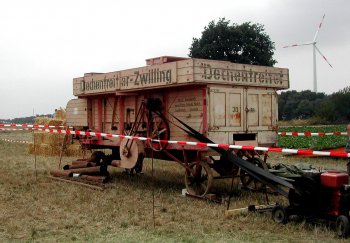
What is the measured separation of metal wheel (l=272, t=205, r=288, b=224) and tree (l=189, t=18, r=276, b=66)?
31.8 metres

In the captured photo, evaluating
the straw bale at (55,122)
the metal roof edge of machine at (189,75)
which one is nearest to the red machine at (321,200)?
the metal roof edge of machine at (189,75)

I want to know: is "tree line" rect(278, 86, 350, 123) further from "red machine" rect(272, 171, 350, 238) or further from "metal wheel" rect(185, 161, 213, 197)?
"red machine" rect(272, 171, 350, 238)

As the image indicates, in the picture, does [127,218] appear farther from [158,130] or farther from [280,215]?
[158,130]

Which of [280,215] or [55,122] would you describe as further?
[55,122]

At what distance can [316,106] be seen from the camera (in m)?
62.7

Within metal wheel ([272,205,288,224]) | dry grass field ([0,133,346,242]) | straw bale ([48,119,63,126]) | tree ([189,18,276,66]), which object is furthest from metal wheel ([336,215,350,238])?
tree ([189,18,276,66])

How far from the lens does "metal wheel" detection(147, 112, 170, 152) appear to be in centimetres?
983

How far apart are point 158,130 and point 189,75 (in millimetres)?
1877

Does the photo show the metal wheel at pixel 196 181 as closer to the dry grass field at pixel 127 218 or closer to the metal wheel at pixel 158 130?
the dry grass field at pixel 127 218

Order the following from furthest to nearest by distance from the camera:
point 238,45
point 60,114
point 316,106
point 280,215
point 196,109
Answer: point 316,106 → point 238,45 → point 60,114 → point 196,109 → point 280,215

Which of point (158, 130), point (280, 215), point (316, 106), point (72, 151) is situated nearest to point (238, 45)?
point (72, 151)

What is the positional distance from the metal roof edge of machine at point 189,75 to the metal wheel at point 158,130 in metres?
0.75

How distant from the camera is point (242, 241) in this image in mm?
5797

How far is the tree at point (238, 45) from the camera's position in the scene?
38.1 m
